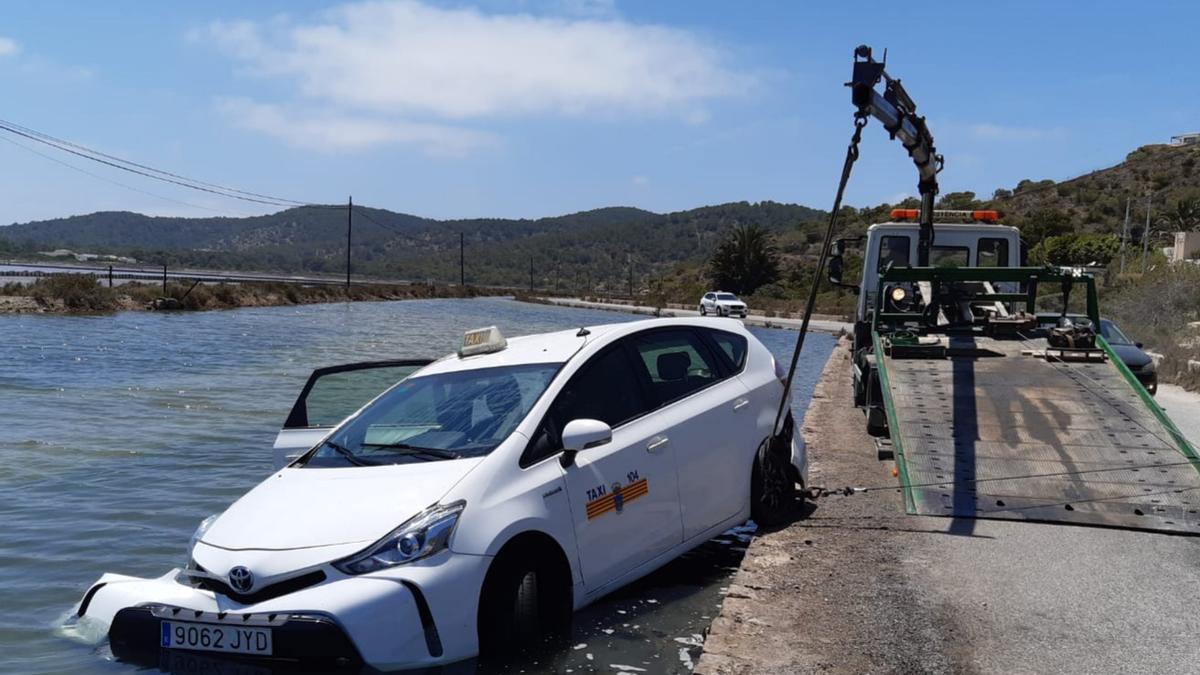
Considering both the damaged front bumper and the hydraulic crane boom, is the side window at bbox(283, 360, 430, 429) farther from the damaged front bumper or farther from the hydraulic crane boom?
the hydraulic crane boom

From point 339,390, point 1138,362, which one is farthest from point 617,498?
point 1138,362

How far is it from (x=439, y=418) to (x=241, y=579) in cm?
157

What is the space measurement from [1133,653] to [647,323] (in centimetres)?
342

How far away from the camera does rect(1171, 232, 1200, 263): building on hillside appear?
57906 millimetres

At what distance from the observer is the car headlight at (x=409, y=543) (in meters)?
4.96

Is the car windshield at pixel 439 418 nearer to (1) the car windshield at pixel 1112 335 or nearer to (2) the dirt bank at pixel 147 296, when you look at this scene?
(1) the car windshield at pixel 1112 335

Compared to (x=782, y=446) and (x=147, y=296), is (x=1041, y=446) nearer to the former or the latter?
(x=782, y=446)

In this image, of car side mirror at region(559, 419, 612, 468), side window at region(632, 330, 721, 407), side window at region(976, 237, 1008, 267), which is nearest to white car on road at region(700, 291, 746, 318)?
side window at region(976, 237, 1008, 267)


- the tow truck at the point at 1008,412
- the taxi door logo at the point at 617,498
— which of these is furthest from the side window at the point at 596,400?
the tow truck at the point at 1008,412

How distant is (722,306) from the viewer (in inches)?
2098

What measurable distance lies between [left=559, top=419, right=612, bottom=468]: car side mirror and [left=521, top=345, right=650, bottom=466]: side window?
94 mm

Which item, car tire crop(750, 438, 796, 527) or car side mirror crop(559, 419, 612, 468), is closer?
car side mirror crop(559, 419, 612, 468)

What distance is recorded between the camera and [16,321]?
128 feet

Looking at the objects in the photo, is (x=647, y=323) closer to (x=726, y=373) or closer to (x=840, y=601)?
(x=726, y=373)
